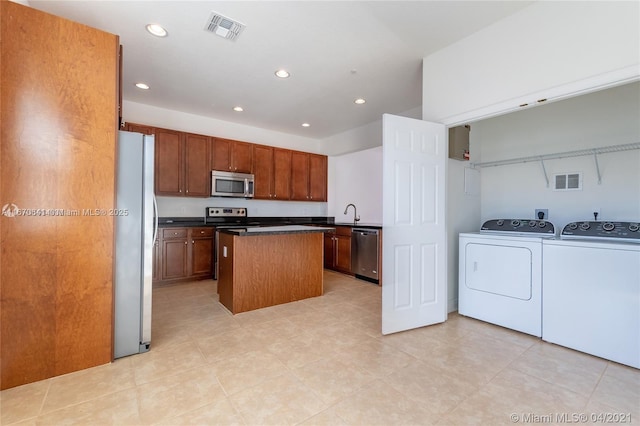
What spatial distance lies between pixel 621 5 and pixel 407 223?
6.83 ft

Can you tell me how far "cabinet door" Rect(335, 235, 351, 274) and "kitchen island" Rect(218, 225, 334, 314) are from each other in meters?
1.35

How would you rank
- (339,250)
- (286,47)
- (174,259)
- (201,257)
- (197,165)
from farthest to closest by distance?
1. (339,250)
2. (197,165)
3. (201,257)
4. (174,259)
5. (286,47)

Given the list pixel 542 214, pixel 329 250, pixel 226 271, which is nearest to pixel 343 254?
pixel 329 250

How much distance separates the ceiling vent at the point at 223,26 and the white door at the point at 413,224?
162 cm

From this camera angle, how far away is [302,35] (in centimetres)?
261

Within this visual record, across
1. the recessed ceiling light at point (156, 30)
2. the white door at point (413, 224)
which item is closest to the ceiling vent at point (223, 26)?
the recessed ceiling light at point (156, 30)

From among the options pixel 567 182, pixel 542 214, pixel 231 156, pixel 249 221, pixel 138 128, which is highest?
pixel 138 128

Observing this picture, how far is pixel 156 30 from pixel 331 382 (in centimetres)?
338

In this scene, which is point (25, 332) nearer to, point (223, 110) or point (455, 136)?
point (223, 110)

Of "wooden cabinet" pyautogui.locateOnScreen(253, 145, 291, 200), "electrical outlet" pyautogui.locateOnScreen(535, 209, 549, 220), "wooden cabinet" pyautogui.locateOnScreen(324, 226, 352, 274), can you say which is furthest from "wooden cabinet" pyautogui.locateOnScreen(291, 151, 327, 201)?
"electrical outlet" pyautogui.locateOnScreen(535, 209, 549, 220)

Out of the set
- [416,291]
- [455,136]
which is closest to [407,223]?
[416,291]

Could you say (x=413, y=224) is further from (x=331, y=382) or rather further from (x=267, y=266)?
(x=267, y=266)

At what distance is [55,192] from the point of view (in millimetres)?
1855

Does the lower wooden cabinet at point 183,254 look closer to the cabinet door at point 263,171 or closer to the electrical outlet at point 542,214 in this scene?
the cabinet door at point 263,171
